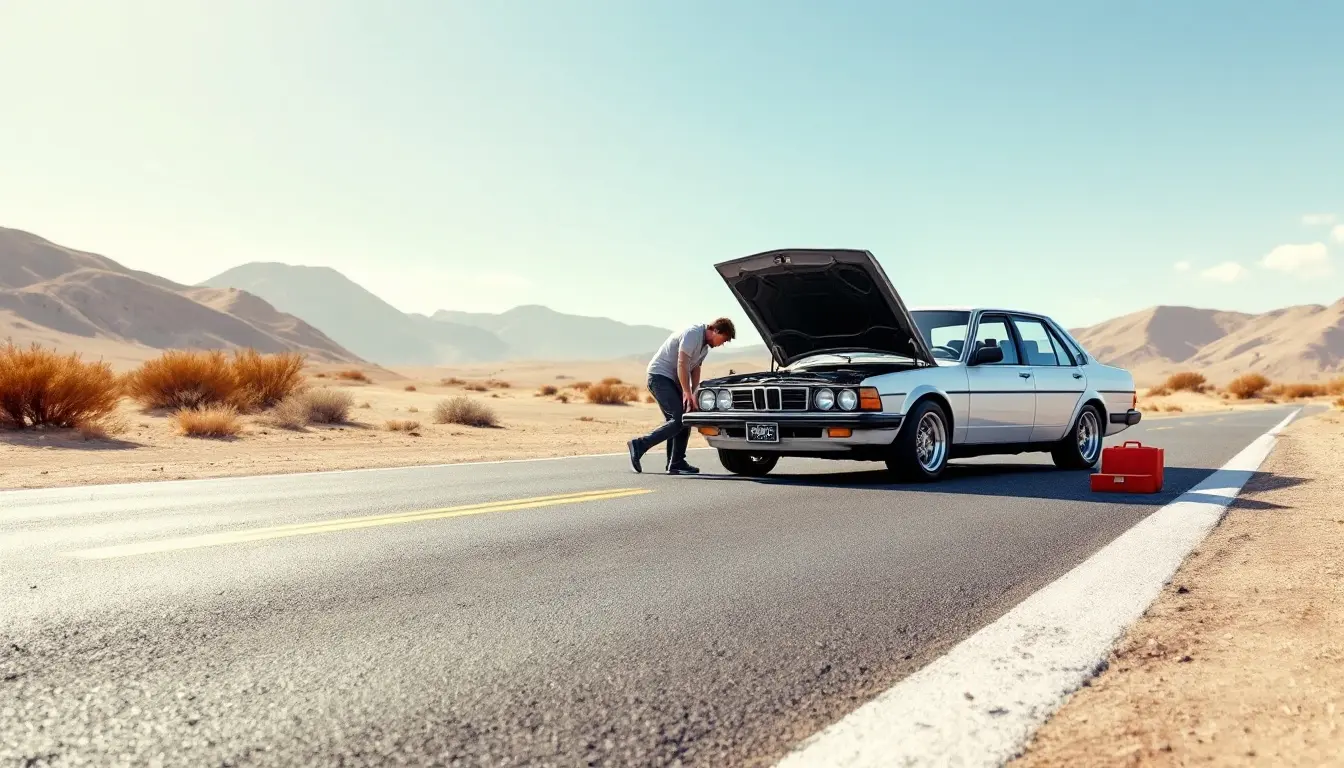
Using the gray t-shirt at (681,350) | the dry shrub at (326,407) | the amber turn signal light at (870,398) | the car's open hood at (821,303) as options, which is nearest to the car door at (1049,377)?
the car's open hood at (821,303)

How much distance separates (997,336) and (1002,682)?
8237 millimetres

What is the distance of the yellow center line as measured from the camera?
5352 millimetres

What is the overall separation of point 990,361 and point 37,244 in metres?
152

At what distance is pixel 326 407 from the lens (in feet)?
69.1

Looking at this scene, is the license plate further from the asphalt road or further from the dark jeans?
the asphalt road

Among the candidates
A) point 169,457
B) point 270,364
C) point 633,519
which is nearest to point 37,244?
point 270,364

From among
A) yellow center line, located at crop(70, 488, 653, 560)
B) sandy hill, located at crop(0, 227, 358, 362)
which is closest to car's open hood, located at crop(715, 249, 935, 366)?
yellow center line, located at crop(70, 488, 653, 560)

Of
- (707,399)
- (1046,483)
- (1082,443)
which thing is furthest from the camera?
(1082,443)

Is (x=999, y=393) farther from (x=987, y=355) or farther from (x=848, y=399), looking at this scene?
(x=848, y=399)

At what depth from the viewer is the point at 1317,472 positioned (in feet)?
34.1

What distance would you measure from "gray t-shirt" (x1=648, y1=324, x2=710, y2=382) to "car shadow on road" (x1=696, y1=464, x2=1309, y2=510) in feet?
4.13

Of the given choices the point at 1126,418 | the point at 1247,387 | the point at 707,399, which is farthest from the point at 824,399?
the point at 1247,387

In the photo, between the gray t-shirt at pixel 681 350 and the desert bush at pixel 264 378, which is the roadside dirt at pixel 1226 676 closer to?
the gray t-shirt at pixel 681 350

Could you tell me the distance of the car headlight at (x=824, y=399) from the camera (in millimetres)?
9211
